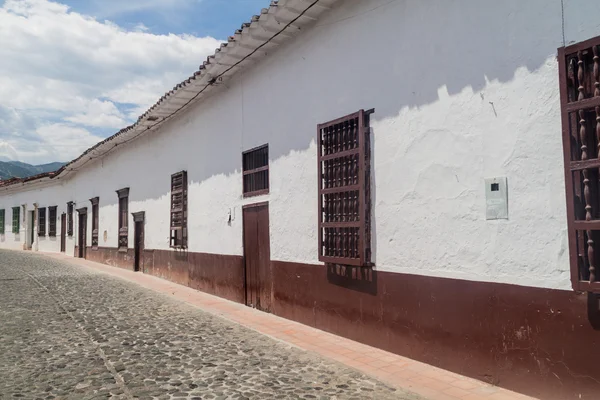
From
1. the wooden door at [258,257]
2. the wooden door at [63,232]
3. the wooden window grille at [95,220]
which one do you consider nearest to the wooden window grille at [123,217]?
the wooden window grille at [95,220]

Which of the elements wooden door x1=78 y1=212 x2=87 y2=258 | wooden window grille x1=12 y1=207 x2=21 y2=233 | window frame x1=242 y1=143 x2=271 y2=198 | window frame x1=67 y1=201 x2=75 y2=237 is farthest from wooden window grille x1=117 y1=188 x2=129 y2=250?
wooden window grille x1=12 y1=207 x2=21 y2=233

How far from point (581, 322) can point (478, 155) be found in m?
1.52

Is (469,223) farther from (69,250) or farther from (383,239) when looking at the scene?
(69,250)

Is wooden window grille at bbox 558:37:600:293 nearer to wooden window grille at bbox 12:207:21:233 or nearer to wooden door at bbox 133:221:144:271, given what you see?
wooden door at bbox 133:221:144:271

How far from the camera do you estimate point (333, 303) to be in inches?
228

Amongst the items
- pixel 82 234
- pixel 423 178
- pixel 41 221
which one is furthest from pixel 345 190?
pixel 41 221

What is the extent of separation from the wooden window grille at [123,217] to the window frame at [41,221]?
11.5m

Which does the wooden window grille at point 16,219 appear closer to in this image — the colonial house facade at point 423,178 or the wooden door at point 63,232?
the wooden door at point 63,232

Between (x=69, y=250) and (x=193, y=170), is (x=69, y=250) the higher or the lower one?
the lower one

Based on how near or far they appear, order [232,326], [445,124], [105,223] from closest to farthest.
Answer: [445,124] → [232,326] → [105,223]

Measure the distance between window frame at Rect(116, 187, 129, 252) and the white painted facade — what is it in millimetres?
8158

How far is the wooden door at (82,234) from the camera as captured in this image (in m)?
20.0

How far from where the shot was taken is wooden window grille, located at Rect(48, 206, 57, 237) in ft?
78.2

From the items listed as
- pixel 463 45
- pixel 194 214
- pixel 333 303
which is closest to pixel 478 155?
pixel 463 45
